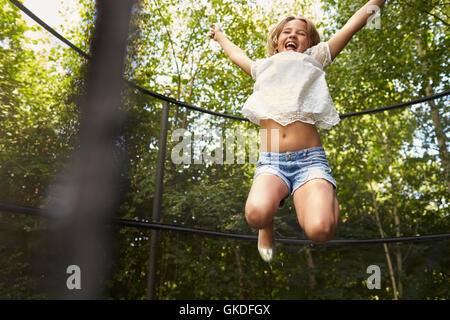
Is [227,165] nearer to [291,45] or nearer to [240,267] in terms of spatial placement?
[240,267]

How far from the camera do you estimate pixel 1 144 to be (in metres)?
2.63

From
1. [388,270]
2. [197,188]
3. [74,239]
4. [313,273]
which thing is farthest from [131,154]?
[388,270]

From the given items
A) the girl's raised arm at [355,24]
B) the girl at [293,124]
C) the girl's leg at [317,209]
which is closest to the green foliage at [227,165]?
the girl at [293,124]

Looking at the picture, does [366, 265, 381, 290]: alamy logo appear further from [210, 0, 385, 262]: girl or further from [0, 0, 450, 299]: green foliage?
[210, 0, 385, 262]: girl

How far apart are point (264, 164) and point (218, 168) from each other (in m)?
2.18

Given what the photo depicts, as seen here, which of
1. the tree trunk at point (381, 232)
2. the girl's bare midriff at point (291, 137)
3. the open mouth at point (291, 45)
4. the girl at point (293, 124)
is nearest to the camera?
the girl at point (293, 124)

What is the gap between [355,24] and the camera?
4.24 ft

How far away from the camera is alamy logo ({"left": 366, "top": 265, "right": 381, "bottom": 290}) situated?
11.9 feet

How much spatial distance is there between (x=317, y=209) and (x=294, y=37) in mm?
711

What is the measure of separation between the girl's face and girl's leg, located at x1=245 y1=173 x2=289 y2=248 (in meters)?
0.54

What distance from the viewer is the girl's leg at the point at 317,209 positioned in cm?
103

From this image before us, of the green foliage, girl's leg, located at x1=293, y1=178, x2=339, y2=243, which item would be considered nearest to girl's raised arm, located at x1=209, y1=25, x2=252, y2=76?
girl's leg, located at x1=293, y1=178, x2=339, y2=243

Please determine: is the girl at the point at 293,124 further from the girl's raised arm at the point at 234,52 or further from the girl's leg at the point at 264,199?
the girl's raised arm at the point at 234,52

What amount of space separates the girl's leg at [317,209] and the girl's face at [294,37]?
0.56 m
